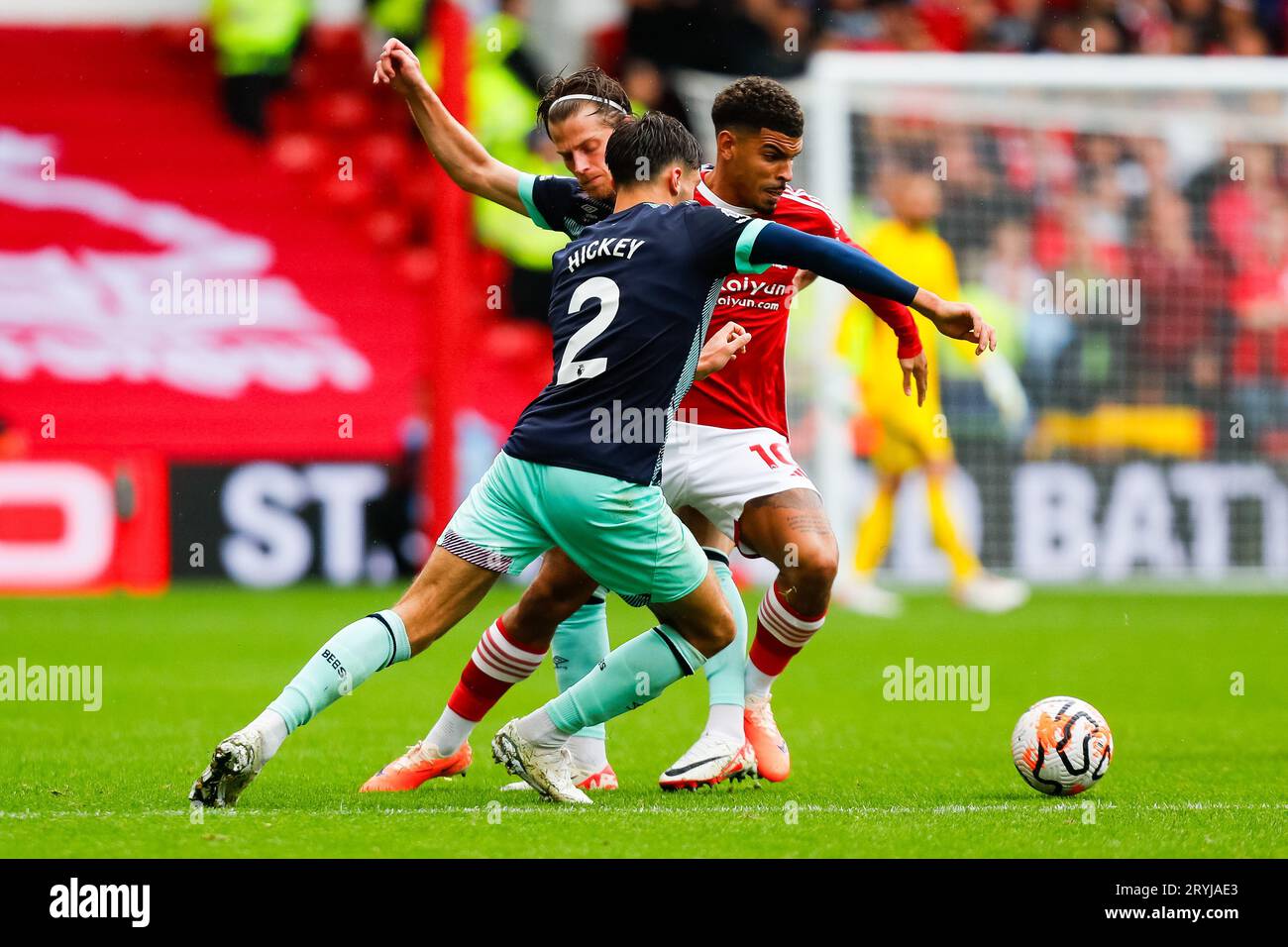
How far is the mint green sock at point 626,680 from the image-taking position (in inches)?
205

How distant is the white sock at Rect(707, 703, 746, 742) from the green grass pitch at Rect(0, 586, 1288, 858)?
0.19m

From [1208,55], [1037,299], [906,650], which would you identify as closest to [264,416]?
[1037,299]

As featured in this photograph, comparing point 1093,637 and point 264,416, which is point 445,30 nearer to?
point 264,416

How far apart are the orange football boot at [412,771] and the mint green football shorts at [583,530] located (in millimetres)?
717

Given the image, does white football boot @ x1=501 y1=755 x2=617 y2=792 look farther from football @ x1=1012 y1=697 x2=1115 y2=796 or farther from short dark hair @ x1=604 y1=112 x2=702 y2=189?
short dark hair @ x1=604 y1=112 x2=702 y2=189

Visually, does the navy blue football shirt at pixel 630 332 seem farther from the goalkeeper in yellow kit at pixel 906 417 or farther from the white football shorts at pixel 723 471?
the goalkeeper in yellow kit at pixel 906 417

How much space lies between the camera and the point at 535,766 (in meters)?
5.22

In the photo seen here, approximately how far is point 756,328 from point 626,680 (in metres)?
1.40

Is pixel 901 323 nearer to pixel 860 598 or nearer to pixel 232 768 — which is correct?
pixel 232 768

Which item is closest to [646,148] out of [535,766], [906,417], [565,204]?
[565,204]

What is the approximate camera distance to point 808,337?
534 inches

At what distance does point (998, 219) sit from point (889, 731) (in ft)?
27.9

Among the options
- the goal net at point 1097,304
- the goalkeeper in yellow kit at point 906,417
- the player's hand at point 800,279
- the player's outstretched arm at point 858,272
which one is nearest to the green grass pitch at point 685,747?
the goalkeeper in yellow kit at point 906,417
